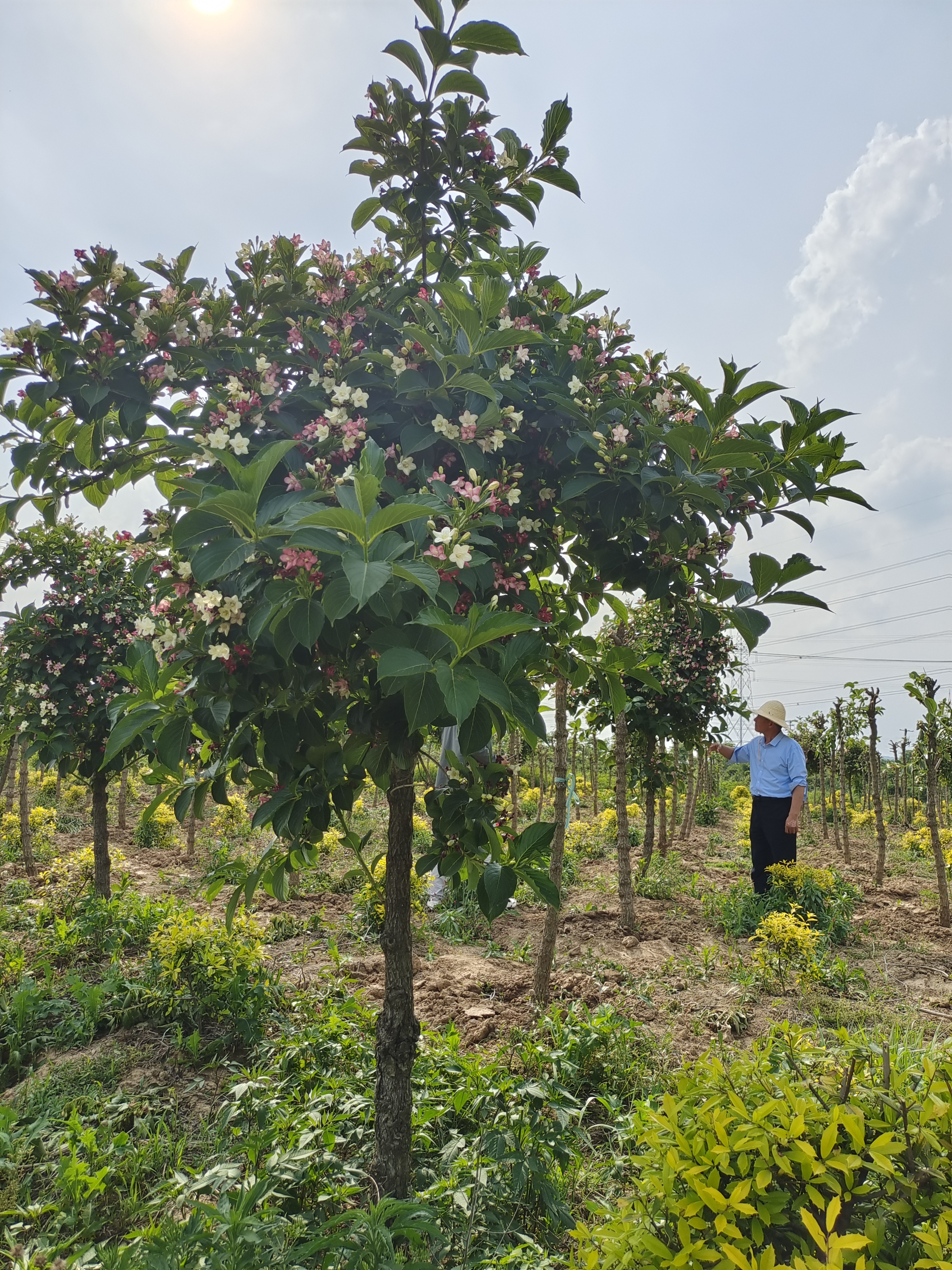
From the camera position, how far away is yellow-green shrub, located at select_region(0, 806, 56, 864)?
29.4ft

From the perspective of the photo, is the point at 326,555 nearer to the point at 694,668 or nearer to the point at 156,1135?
the point at 156,1135

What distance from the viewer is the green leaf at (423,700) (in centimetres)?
127

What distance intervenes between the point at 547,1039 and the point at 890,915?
18.1ft

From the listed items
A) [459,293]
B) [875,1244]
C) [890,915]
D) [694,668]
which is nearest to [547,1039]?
[875,1244]

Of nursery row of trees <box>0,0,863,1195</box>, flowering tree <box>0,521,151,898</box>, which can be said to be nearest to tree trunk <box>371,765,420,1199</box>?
nursery row of trees <box>0,0,863,1195</box>

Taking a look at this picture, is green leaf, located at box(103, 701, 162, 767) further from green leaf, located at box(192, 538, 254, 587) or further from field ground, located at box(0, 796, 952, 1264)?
field ground, located at box(0, 796, 952, 1264)

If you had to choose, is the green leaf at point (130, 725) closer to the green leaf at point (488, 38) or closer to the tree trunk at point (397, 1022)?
the tree trunk at point (397, 1022)

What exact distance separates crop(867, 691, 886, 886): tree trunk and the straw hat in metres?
3.54

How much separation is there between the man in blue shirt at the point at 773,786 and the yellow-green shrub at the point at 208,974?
4359 millimetres

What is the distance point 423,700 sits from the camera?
1306 millimetres

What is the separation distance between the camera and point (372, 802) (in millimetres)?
16750

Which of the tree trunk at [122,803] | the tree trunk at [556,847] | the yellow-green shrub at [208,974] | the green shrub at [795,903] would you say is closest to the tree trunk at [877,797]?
the green shrub at [795,903]

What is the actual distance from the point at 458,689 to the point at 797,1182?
115cm

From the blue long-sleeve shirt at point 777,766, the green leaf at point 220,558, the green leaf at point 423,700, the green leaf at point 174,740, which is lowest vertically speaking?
→ the blue long-sleeve shirt at point 777,766
